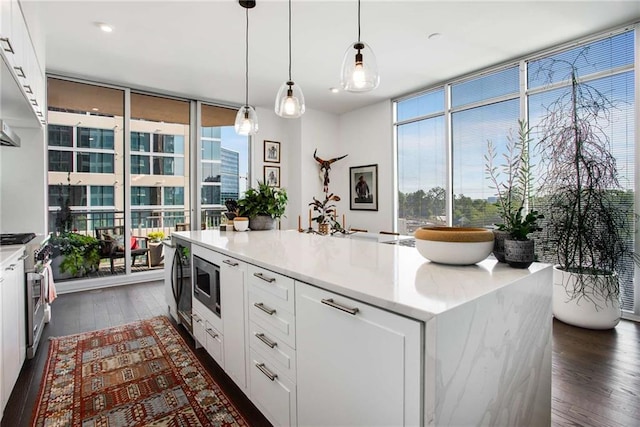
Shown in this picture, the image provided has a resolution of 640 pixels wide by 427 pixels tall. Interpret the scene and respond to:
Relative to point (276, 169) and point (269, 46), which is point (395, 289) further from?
point (276, 169)

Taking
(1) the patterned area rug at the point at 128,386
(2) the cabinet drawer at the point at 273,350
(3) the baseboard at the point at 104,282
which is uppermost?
(2) the cabinet drawer at the point at 273,350

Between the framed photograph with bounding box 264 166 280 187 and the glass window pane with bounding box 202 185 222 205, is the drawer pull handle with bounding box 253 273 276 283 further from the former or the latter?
the framed photograph with bounding box 264 166 280 187

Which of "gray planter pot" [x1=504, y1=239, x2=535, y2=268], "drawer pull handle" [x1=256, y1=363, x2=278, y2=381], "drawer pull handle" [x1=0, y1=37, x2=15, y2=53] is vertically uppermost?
"drawer pull handle" [x1=0, y1=37, x2=15, y2=53]

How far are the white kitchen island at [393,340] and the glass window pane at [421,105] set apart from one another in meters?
3.81

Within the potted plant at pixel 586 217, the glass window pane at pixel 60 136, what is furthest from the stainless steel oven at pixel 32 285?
the potted plant at pixel 586 217

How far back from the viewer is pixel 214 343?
220 cm

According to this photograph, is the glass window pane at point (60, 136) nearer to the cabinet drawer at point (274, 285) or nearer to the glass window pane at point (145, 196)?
the glass window pane at point (145, 196)

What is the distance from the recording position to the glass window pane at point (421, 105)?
4836mm

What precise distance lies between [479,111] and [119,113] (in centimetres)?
493

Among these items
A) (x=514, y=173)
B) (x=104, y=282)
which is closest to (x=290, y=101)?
(x=514, y=173)

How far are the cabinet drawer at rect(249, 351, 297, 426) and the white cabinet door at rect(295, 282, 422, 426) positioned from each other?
0.08 metres

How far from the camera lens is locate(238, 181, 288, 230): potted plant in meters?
3.13

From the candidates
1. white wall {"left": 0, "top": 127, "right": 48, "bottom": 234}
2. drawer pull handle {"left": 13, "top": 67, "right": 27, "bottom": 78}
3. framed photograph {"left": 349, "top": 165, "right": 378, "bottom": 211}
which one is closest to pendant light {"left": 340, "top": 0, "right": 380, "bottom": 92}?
drawer pull handle {"left": 13, "top": 67, "right": 27, "bottom": 78}

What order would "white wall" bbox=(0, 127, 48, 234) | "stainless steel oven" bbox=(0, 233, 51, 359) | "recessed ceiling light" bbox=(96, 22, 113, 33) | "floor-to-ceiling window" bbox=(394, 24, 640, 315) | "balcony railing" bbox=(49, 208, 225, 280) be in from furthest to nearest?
"balcony railing" bbox=(49, 208, 225, 280) → "white wall" bbox=(0, 127, 48, 234) → "floor-to-ceiling window" bbox=(394, 24, 640, 315) → "recessed ceiling light" bbox=(96, 22, 113, 33) → "stainless steel oven" bbox=(0, 233, 51, 359)
